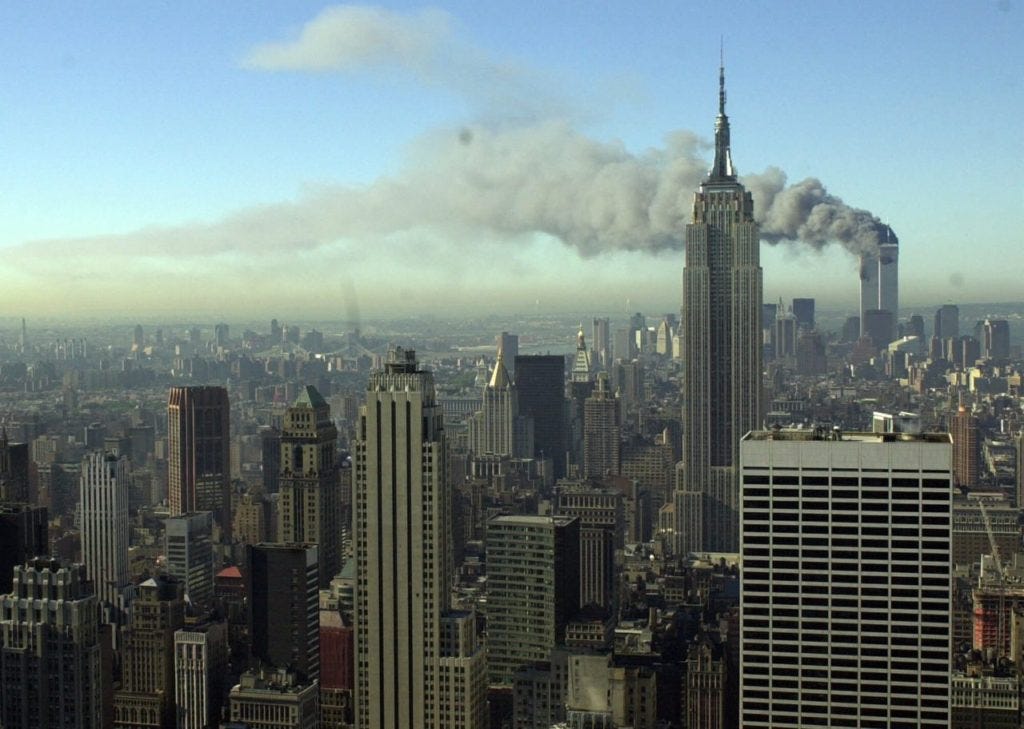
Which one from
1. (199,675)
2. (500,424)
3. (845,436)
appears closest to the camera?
(845,436)

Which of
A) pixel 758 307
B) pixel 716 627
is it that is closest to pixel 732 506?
pixel 758 307

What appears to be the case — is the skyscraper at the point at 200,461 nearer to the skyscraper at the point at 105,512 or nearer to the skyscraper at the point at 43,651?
the skyscraper at the point at 105,512

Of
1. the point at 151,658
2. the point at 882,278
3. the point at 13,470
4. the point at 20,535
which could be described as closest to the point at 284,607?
the point at 151,658

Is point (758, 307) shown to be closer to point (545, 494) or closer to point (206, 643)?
point (545, 494)

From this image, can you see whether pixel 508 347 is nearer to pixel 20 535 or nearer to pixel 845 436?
pixel 20 535

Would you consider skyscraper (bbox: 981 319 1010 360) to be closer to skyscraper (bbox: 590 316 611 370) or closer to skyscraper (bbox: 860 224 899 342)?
skyscraper (bbox: 860 224 899 342)
